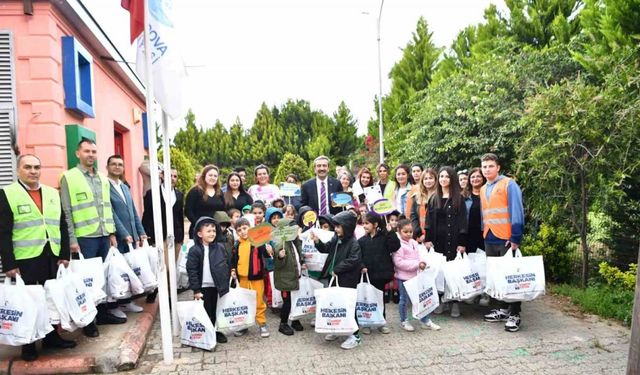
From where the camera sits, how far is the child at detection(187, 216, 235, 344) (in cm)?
495

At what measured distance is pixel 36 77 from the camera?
226 inches

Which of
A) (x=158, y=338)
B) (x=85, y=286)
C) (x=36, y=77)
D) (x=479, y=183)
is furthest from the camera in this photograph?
(x=479, y=183)

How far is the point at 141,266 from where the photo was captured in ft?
18.5

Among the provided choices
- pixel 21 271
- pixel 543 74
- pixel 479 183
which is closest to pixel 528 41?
A: pixel 543 74

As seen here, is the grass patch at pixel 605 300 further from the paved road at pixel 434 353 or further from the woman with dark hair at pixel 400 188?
the woman with dark hair at pixel 400 188

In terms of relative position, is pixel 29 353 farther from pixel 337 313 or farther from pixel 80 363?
pixel 337 313

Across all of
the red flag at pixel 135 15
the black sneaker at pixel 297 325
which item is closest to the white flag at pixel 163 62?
the red flag at pixel 135 15

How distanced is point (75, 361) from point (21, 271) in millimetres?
970

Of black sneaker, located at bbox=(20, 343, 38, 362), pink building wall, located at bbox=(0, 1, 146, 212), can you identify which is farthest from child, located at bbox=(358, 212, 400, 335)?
pink building wall, located at bbox=(0, 1, 146, 212)

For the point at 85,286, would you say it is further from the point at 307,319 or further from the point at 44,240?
the point at 307,319

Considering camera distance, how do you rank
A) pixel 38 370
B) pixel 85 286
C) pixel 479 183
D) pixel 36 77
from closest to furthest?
pixel 38 370 < pixel 85 286 < pixel 36 77 < pixel 479 183

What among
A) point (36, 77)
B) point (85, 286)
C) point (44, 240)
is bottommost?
point (85, 286)

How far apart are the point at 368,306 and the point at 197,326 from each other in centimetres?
182

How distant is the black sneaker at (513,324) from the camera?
532cm
